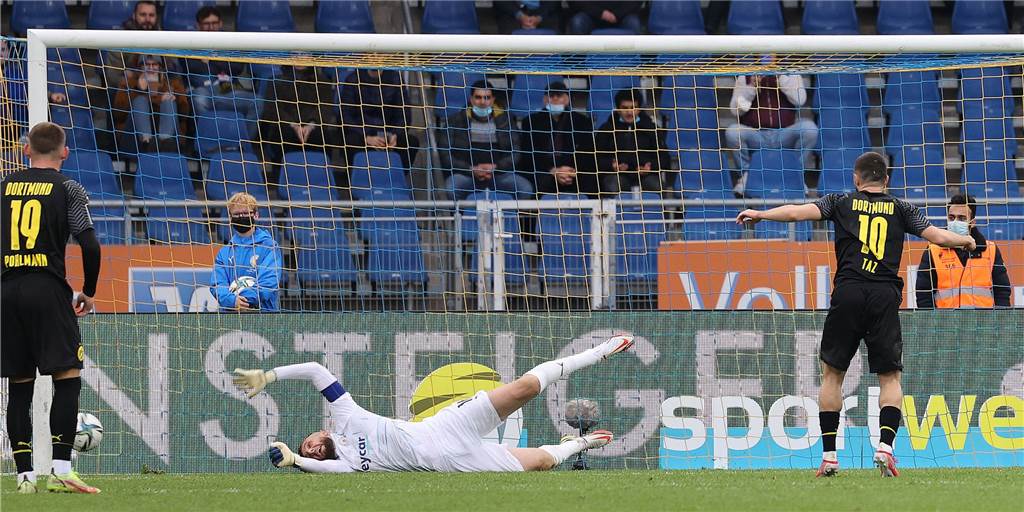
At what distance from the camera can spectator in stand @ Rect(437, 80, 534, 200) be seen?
41.3 feet

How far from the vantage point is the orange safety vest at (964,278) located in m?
10.7

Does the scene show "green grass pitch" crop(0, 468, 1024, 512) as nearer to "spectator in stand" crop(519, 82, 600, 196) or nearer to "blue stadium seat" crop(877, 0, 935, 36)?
"spectator in stand" crop(519, 82, 600, 196)

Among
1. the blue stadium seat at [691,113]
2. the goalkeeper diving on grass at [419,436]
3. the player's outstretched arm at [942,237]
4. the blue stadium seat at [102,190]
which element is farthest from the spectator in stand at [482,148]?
the player's outstretched arm at [942,237]

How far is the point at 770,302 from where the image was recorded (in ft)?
36.5

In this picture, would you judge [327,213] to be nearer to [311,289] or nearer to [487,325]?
[311,289]

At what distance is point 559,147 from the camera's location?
12.1m

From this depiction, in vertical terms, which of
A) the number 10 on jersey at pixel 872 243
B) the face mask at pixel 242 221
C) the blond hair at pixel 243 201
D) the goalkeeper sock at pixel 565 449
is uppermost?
the blond hair at pixel 243 201

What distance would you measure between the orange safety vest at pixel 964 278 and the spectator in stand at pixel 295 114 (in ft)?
18.4

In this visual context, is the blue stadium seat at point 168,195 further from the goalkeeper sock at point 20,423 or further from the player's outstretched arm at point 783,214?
the player's outstretched arm at point 783,214

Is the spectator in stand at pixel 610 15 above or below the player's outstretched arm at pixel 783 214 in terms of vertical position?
above

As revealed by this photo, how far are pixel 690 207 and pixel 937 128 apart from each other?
3530 millimetres

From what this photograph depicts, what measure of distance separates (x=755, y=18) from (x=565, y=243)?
19.6 feet

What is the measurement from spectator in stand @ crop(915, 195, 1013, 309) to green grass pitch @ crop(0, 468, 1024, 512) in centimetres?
249

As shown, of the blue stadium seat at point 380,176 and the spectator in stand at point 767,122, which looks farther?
the blue stadium seat at point 380,176
